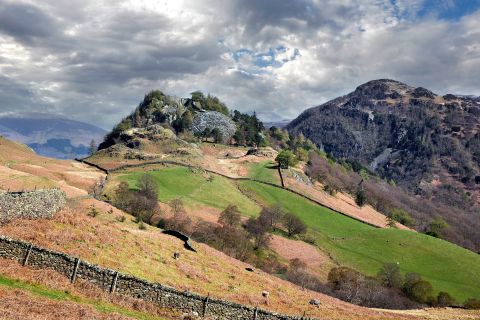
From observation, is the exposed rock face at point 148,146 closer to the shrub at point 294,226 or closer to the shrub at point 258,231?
the shrub at point 258,231

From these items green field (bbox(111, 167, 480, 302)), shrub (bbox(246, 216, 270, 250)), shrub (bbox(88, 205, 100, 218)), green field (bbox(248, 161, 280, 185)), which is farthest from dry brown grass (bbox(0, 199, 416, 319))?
green field (bbox(248, 161, 280, 185))

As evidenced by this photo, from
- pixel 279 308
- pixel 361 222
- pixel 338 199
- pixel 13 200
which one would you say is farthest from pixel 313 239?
pixel 13 200

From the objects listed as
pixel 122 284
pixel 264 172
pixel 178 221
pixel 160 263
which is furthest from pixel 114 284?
pixel 264 172

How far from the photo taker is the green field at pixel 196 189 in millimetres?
128500

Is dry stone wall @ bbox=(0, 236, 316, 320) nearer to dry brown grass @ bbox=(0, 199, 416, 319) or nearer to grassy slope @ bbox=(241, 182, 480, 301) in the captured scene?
dry brown grass @ bbox=(0, 199, 416, 319)

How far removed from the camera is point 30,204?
1442 inches

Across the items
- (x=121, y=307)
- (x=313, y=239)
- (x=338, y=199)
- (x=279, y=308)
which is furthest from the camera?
(x=338, y=199)

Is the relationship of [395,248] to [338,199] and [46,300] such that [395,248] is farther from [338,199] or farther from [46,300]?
[46,300]

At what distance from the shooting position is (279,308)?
40.7 metres

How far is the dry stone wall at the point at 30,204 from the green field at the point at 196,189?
80.2m

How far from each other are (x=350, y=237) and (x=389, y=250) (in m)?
12.4

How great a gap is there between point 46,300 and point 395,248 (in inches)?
4737

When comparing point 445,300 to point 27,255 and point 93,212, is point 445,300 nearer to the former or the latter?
point 93,212

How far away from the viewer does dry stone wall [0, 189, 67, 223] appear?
34438mm
